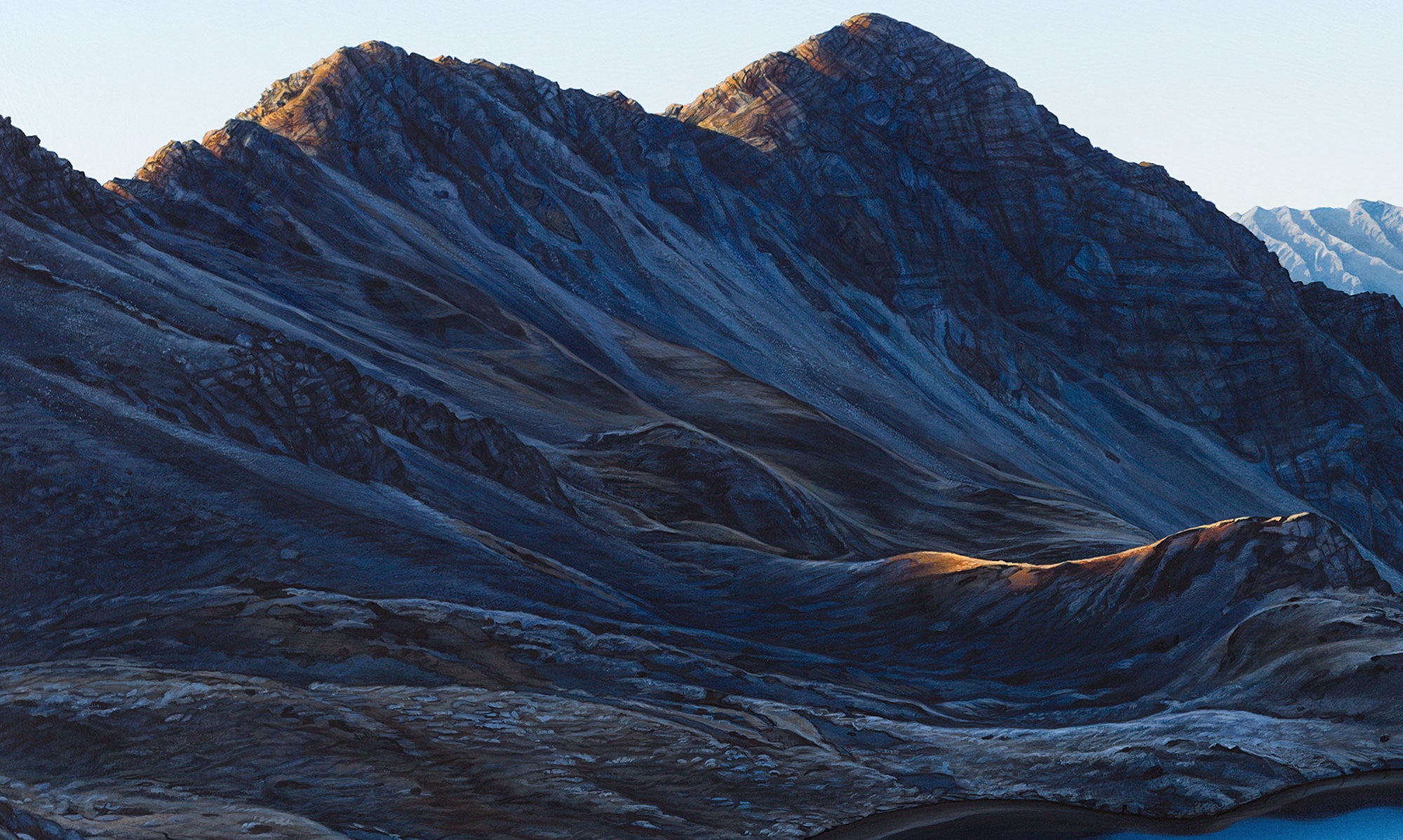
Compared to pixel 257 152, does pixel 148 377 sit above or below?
below

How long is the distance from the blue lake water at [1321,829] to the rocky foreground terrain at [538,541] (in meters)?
0.62

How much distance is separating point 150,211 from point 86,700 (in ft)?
108

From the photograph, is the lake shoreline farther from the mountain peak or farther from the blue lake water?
the mountain peak

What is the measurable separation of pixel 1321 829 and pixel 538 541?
17250 millimetres

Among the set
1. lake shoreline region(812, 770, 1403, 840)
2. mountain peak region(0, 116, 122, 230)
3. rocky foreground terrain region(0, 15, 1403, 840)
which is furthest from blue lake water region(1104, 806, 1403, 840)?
mountain peak region(0, 116, 122, 230)

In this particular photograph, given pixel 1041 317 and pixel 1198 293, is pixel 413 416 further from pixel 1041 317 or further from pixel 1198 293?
pixel 1198 293

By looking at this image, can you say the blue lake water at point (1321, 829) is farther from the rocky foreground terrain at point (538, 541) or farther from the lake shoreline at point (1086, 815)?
the rocky foreground terrain at point (538, 541)

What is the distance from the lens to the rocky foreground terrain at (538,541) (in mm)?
19281

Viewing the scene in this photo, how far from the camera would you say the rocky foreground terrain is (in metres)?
19.3

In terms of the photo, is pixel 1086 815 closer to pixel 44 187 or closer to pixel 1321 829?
pixel 1321 829

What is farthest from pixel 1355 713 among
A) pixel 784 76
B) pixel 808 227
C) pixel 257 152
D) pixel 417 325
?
pixel 784 76

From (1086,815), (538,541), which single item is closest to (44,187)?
(538,541)

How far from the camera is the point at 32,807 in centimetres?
1659

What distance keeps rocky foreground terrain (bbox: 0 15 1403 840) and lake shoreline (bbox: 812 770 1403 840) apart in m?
0.29
